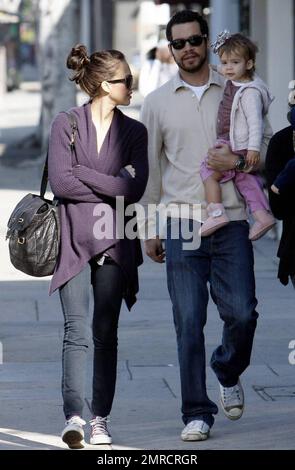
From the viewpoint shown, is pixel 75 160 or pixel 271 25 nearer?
pixel 75 160

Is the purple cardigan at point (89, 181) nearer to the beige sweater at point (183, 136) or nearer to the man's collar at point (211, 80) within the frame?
the beige sweater at point (183, 136)

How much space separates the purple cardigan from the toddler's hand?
50 cm

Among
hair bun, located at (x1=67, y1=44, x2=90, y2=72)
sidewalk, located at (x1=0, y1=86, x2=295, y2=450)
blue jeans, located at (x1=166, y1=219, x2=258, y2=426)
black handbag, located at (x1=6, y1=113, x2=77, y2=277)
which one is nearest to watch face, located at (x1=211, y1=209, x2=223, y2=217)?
blue jeans, located at (x1=166, y1=219, x2=258, y2=426)

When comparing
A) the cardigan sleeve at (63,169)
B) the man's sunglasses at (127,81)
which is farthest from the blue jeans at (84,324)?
the man's sunglasses at (127,81)

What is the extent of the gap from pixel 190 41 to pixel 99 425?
1.89 metres

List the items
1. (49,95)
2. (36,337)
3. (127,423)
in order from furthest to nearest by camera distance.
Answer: (49,95)
(36,337)
(127,423)

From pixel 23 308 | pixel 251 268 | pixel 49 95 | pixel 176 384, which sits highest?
pixel 251 268

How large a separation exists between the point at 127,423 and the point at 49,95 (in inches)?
663

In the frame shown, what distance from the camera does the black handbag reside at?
6285mm

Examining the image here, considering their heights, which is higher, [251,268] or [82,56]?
[82,56]

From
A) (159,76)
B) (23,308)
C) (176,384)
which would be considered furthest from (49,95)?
(176,384)

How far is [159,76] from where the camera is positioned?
15883mm

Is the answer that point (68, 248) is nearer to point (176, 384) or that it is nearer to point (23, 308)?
point (176, 384)

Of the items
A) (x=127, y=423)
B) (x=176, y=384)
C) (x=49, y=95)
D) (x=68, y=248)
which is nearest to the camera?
(x=68, y=248)
